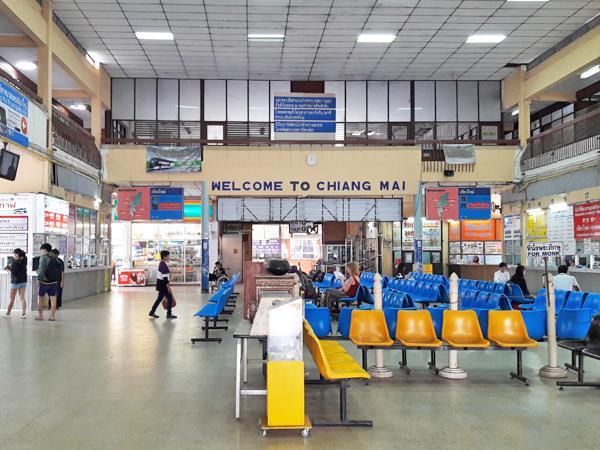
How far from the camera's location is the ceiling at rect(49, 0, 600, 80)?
14.9 m

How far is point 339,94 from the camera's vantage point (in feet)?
69.2

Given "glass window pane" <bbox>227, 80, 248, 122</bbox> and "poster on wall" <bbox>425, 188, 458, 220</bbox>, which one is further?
"glass window pane" <bbox>227, 80, 248, 122</bbox>

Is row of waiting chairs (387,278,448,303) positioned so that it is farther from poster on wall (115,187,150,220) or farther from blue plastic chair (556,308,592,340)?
poster on wall (115,187,150,220)

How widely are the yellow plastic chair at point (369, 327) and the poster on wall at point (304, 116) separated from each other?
13462mm

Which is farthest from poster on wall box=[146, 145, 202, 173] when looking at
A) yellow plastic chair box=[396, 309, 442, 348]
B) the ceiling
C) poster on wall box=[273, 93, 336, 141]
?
yellow plastic chair box=[396, 309, 442, 348]

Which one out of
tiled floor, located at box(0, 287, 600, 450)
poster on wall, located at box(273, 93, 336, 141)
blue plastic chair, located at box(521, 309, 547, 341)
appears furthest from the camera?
poster on wall, located at box(273, 93, 336, 141)

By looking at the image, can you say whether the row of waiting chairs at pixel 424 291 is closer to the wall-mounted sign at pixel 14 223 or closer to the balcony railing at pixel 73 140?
the wall-mounted sign at pixel 14 223

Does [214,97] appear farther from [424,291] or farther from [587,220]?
[587,220]

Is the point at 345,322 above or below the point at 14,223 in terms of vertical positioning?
A: below

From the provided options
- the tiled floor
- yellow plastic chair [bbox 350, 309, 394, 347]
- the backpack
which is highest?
the backpack

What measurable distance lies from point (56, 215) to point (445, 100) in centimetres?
1397

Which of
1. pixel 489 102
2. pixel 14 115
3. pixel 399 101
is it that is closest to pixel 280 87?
pixel 399 101

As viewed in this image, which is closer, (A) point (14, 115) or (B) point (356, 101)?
(A) point (14, 115)

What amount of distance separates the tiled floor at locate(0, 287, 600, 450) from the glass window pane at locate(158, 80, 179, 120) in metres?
13.5
